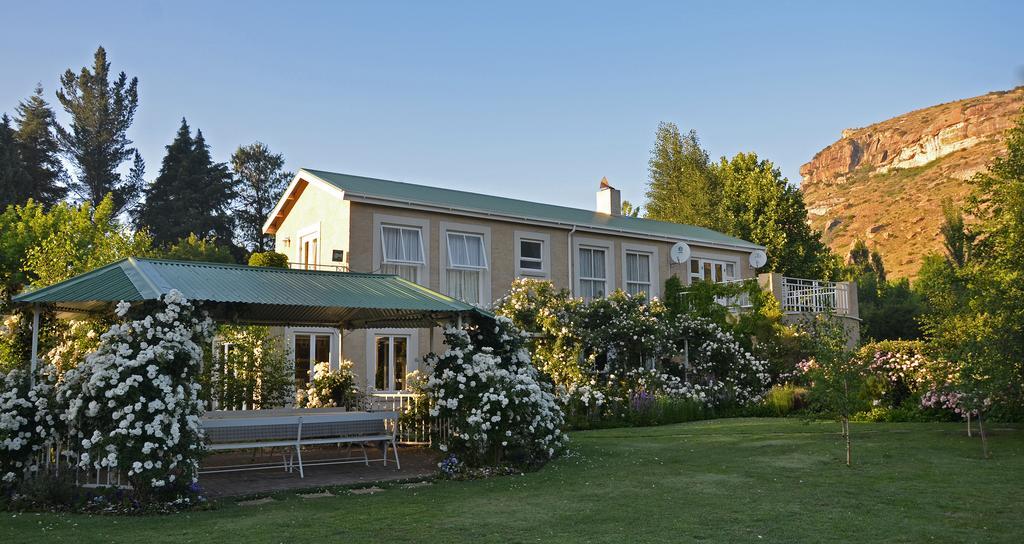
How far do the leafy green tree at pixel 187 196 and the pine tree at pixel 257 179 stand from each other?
125 inches

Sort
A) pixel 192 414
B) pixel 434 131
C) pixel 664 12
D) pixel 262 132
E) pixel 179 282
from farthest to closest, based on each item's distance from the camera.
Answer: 1. pixel 262 132
2. pixel 434 131
3. pixel 664 12
4. pixel 179 282
5. pixel 192 414

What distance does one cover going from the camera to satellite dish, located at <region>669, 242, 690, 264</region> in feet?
78.0

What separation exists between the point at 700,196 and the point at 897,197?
4371 centimetres

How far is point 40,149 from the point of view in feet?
143

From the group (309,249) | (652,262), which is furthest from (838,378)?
(309,249)

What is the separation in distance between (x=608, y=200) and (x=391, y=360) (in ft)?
36.5

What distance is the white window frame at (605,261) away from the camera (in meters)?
22.1

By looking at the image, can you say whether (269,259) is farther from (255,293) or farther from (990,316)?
(990,316)

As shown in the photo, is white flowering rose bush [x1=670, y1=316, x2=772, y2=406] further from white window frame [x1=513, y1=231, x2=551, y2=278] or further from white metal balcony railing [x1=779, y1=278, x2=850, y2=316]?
white metal balcony railing [x1=779, y1=278, x2=850, y2=316]

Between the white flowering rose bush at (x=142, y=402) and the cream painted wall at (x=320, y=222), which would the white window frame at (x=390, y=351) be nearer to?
the cream painted wall at (x=320, y=222)

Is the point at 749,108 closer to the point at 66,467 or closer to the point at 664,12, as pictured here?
the point at 664,12

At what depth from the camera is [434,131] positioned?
2056 cm

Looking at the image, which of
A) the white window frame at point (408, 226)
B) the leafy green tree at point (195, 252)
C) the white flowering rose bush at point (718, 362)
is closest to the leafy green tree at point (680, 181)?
the white flowering rose bush at point (718, 362)

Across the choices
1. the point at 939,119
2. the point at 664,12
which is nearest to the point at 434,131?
the point at 664,12
